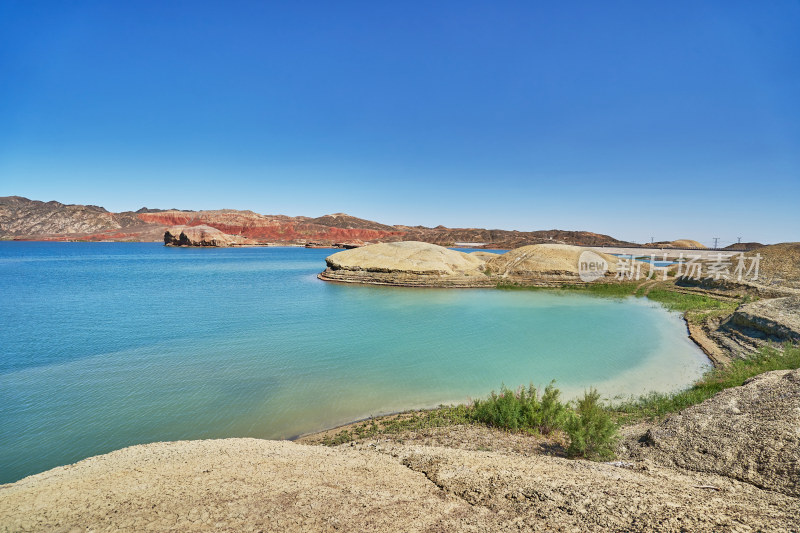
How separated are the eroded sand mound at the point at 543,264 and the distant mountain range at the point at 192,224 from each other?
81670 millimetres

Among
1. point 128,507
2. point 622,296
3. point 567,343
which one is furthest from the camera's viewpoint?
point 622,296

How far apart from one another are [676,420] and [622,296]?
90.8 feet

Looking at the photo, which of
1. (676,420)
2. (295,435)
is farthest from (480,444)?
(295,435)

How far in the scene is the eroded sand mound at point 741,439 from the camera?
4.35m

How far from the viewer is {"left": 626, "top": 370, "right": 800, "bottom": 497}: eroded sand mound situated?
435cm

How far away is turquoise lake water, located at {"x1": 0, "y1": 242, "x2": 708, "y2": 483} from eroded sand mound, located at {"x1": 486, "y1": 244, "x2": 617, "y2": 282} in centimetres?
1298

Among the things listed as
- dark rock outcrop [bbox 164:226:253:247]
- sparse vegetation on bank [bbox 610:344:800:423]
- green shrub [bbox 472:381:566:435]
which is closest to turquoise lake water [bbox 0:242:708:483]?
sparse vegetation on bank [bbox 610:344:800:423]

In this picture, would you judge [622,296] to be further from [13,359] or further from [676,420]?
[13,359]

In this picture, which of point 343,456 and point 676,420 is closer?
point 343,456

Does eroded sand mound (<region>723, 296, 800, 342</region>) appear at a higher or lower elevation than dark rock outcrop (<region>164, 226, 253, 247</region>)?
lower

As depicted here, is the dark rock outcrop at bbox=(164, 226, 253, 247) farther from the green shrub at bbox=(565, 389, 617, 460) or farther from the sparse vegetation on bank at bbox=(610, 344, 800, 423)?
the green shrub at bbox=(565, 389, 617, 460)

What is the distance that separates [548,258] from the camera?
3969 cm

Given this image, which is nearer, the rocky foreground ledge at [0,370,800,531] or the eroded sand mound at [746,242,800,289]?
the rocky foreground ledge at [0,370,800,531]

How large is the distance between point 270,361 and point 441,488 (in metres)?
10.1
